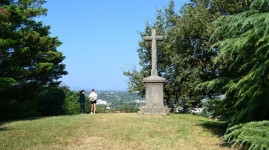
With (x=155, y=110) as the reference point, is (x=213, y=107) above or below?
above

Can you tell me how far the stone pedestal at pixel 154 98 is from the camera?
1197 cm

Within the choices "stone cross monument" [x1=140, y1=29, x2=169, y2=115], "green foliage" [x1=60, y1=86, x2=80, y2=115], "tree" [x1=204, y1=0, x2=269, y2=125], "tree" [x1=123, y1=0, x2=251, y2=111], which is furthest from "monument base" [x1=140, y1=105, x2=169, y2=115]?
"green foliage" [x1=60, y1=86, x2=80, y2=115]

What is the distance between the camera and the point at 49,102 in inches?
592

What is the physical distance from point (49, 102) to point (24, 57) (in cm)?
413

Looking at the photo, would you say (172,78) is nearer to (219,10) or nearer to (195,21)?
(195,21)

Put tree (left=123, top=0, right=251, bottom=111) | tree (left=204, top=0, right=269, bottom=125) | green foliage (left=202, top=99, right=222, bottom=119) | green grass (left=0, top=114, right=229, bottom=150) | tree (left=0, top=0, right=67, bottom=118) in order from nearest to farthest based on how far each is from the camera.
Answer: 1. tree (left=204, top=0, right=269, bottom=125)
2. green grass (left=0, top=114, right=229, bottom=150)
3. green foliage (left=202, top=99, right=222, bottom=119)
4. tree (left=0, top=0, right=67, bottom=118)
5. tree (left=123, top=0, right=251, bottom=111)

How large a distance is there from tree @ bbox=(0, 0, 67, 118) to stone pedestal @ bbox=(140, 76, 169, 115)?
6.42 m

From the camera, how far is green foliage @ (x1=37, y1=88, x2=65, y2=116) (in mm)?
14867

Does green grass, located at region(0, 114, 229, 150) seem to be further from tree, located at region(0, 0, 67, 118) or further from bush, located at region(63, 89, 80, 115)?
bush, located at region(63, 89, 80, 115)

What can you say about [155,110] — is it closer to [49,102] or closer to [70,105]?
[49,102]

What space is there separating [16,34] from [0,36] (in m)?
0.81

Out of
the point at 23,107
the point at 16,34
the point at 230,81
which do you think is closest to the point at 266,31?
the point at 230,81

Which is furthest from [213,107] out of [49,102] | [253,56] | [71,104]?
[71,104]

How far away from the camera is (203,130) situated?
24.9ft
